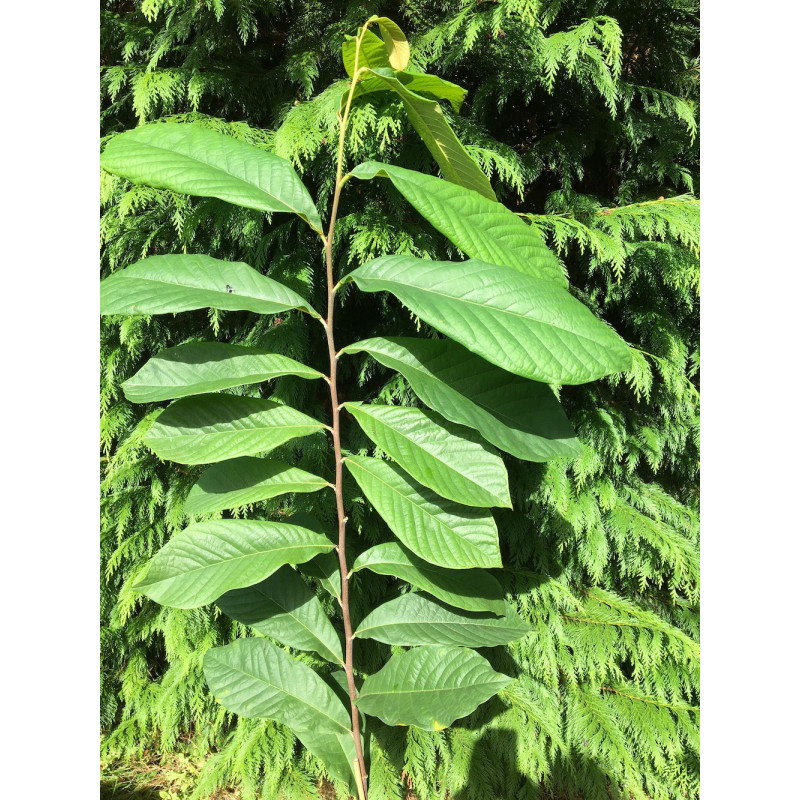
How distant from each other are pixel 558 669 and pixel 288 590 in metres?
1.10

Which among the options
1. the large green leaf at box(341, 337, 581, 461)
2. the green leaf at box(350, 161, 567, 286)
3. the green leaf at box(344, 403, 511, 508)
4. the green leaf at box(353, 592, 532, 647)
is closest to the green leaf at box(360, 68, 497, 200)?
the green leaf at box(350, 161, 567, 286)

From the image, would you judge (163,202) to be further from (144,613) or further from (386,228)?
(144,613)

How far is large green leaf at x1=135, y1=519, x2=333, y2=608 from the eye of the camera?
1129 mm

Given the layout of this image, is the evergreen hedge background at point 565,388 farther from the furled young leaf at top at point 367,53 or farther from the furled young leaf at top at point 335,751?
the furled young leaf at top at point 335,751

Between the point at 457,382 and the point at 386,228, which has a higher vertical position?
the point at 386,228

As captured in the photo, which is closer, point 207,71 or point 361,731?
point 361,731

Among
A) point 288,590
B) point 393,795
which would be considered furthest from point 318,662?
point 288,590

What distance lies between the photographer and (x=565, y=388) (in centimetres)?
186

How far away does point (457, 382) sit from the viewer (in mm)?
1146

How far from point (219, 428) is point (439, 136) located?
0.76 m

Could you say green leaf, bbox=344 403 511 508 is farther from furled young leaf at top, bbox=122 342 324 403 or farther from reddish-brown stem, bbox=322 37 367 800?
furled young leaf at top, bbox=122 342 324 403

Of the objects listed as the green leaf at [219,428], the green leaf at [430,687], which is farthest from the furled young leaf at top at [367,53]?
the green leaf at [430,687]

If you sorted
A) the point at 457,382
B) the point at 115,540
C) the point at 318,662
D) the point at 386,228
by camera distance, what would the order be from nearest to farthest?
the point at 457,382 → the point at 386,228 → the point at 318,662 → the point at 115,540

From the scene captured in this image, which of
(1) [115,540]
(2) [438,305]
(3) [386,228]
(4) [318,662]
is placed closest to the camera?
(2) [438,305]
